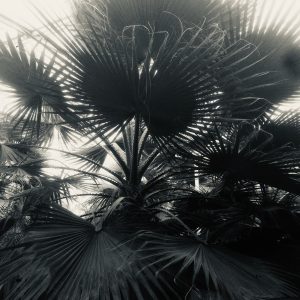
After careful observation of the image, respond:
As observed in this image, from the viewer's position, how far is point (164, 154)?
6.92 feet

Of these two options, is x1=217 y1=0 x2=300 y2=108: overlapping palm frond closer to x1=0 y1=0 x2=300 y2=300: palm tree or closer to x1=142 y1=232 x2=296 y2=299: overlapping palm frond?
x1=0 y1=0 x2=300 y2=300: palm tree

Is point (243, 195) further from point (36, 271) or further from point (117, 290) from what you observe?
point (36, 271)

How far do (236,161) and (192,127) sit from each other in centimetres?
38

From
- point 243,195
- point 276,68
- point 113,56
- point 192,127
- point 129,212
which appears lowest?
point 129,212

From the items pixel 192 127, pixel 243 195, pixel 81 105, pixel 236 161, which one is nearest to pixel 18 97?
pixel 81 105

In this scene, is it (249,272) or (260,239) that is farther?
(260,239)

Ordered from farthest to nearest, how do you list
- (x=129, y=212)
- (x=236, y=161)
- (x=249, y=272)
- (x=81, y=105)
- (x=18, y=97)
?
(x=18, y=97) < (x=236, y=161) < (x=129, y=212) < (x=81, y=105) < (x=249, y=272)

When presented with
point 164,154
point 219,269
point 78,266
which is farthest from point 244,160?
point 78,266

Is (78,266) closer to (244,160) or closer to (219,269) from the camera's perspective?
(219,269)

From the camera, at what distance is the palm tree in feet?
5.09

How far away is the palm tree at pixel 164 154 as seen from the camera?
1552 mm

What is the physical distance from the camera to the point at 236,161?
215 centimetres

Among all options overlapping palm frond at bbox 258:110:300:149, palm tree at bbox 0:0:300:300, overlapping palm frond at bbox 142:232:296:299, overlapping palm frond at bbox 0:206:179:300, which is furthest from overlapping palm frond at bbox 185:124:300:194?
overlapping palm frond at bbox 0:206:179:300

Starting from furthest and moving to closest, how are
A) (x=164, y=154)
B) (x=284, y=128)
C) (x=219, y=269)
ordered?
1. (x=284, y=128)
2. (x=164, y=154)
3. (x=219, y=269)
